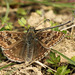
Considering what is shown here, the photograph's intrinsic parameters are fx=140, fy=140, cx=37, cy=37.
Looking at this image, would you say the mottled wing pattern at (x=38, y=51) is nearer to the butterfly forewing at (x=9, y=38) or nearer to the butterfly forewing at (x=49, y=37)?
the butterfly forewing at (x=49, y=37)

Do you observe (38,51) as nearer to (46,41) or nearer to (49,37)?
(46,41)

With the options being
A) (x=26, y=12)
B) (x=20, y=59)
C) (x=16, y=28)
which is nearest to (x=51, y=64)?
(x=20, y=59)

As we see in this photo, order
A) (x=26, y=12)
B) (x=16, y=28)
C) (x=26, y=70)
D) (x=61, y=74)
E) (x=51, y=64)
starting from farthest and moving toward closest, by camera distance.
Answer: (x=26, y=12) → (x=16, y=28) → (x=51, y=64) → (x=26, y=70) → (x=61, y=74)

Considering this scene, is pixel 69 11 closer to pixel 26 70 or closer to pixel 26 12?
pixel 26 12

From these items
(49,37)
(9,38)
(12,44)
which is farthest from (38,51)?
(9,38)

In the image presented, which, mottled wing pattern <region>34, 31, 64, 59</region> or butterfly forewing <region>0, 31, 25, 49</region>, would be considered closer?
mottled wing pattern <region>34, 31, 64, 59</region>

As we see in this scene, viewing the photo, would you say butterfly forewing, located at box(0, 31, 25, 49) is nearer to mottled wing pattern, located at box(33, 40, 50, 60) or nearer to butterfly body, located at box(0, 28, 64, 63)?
butterfly body, located at box(0, 28, 64, 63)

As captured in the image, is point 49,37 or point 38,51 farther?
point 49,37

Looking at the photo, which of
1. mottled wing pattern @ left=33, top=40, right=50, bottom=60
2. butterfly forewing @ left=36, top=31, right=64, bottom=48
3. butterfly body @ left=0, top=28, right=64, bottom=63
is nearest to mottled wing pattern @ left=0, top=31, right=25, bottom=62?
butterfly body @ left=0, top=28, right=64, bottom=63
